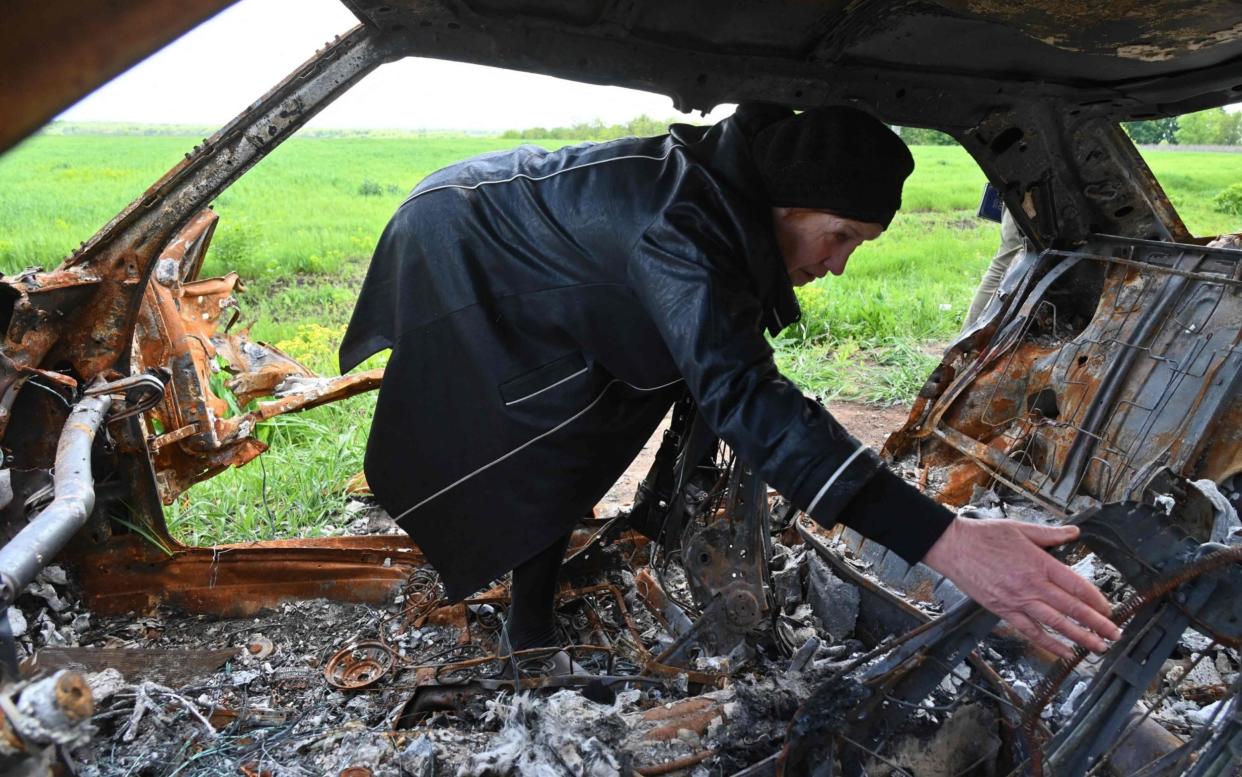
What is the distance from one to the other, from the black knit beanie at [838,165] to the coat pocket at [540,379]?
666 mm

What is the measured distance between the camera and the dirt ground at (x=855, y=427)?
4.94 metres

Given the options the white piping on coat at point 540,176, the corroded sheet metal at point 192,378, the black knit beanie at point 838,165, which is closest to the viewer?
the black knit beanie at point 838,165

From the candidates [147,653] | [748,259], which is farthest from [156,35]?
[147,653]

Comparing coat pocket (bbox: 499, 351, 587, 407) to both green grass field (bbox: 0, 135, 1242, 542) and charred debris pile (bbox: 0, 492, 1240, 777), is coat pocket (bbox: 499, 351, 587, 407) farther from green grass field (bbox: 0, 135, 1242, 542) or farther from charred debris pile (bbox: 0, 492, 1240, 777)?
green grass field (bbox: 0, 135, 1242, 542)

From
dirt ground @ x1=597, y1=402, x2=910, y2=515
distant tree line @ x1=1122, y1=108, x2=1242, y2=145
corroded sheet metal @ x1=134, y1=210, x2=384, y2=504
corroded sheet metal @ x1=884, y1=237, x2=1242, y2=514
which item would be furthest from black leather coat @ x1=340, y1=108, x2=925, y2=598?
distant tree line @ x1=1122, y1=108, x2=1242, y2=145

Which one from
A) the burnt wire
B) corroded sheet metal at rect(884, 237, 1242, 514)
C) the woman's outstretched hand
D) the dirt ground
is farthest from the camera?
the dirt ground

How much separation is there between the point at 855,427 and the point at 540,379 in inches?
157

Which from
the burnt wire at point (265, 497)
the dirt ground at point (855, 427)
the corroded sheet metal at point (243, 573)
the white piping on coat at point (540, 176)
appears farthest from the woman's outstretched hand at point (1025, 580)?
the burnt wire at point (265, 497)

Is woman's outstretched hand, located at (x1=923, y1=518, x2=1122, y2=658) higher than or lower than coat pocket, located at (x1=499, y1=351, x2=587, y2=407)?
lower

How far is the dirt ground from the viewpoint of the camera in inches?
194

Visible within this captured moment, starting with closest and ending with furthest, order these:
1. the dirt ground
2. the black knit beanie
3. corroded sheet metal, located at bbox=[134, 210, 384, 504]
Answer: the black knit beanie → corroded sheet metal, located at bbox=[134, 210, 384, 504] → the dirt ground

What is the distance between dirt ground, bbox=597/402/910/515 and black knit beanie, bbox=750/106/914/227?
307cm

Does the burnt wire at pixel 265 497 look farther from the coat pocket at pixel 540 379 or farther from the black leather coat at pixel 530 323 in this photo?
the coat pocket at pixel 540 379

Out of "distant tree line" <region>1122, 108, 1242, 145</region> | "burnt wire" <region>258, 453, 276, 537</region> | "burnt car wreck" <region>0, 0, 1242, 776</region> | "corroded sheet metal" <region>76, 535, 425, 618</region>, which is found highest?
"distant tree line" <region>1122, 108, 1242, 145</region>
